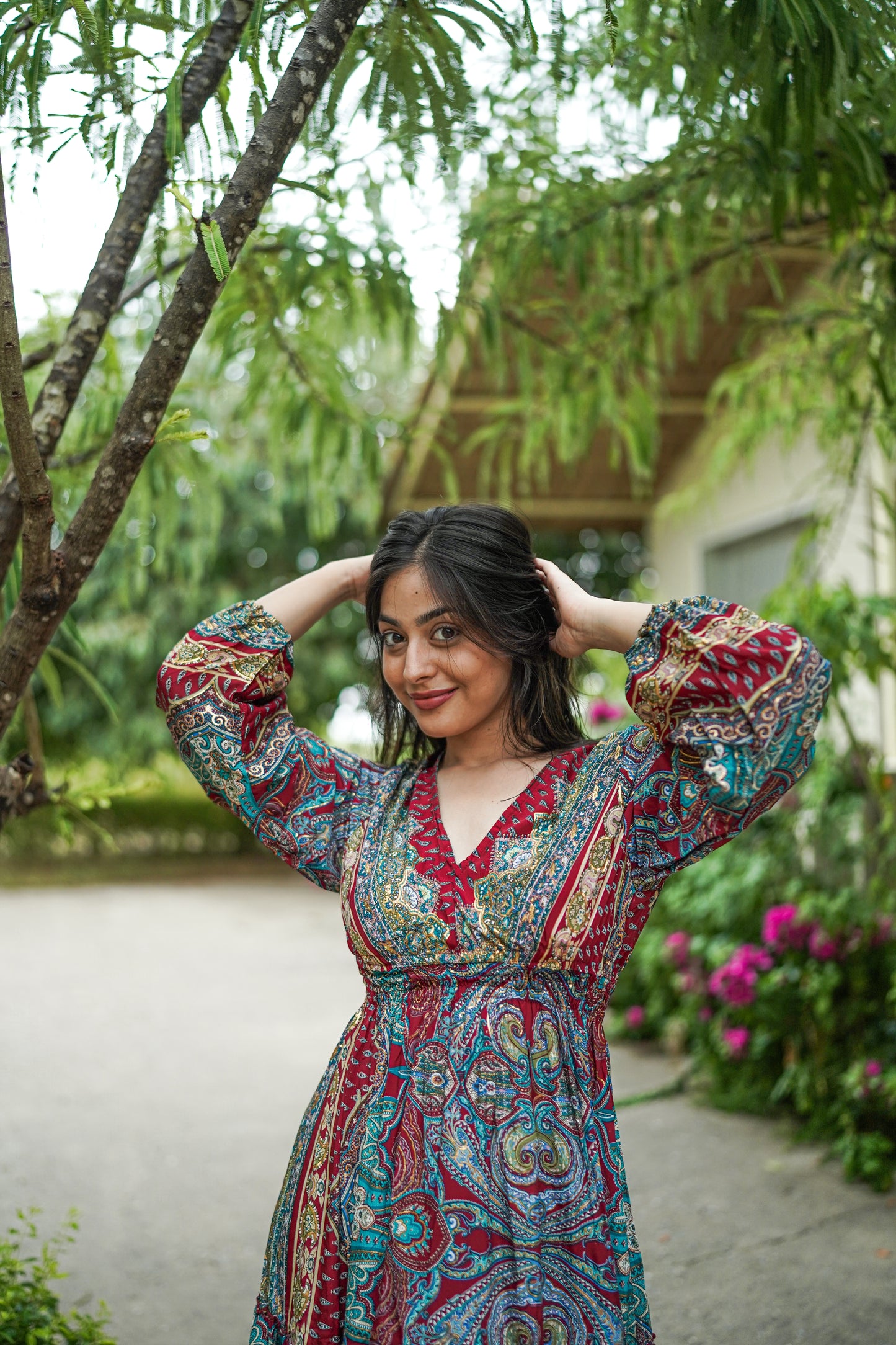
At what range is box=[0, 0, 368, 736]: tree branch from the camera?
1.60m

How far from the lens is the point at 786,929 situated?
4074mm

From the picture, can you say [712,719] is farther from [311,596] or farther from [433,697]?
[311,596]

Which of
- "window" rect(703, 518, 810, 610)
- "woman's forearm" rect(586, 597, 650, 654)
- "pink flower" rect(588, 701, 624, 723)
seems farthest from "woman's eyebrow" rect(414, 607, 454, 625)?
"window" rect(703, 518, 810, 610)

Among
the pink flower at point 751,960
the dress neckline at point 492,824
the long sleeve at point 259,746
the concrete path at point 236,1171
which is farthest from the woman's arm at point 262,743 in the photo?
the pink flower at point 751,960

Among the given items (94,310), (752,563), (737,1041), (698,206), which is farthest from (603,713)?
(94,310)

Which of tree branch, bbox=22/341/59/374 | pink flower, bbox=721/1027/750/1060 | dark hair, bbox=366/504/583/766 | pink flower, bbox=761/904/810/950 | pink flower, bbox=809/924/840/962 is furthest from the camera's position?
pink flower, bbox=721/1027/750/1060

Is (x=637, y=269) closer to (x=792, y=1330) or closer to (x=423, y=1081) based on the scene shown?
(x=423, y=1081)

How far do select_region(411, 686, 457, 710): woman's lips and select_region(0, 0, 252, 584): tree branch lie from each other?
2.24 ft

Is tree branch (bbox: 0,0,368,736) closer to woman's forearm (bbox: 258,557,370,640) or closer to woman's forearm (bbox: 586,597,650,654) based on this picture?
woman's forearm (bbox: 258,557,370,640)

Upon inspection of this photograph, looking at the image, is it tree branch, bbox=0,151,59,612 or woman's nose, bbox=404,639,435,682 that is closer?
tree branch, bbox=0,151,59,612

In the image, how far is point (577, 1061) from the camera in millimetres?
1586

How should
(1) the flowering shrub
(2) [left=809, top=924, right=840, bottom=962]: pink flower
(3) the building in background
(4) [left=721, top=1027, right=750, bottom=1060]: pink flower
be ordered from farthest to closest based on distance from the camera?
(3) the building in background, (4) [left=721, top=1027, right=750, bottom=1060]: pink flower, (2) [left=809, top=924, right=840, bottom=962]: pink flower, (1) the flowering shrub

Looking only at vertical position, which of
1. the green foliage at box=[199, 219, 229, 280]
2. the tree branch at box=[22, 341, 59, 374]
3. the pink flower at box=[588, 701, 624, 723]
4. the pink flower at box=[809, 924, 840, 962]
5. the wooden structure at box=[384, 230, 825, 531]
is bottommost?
the pink flower at box=[809, 924, 840, 962]

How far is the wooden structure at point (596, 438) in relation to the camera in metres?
6.02
